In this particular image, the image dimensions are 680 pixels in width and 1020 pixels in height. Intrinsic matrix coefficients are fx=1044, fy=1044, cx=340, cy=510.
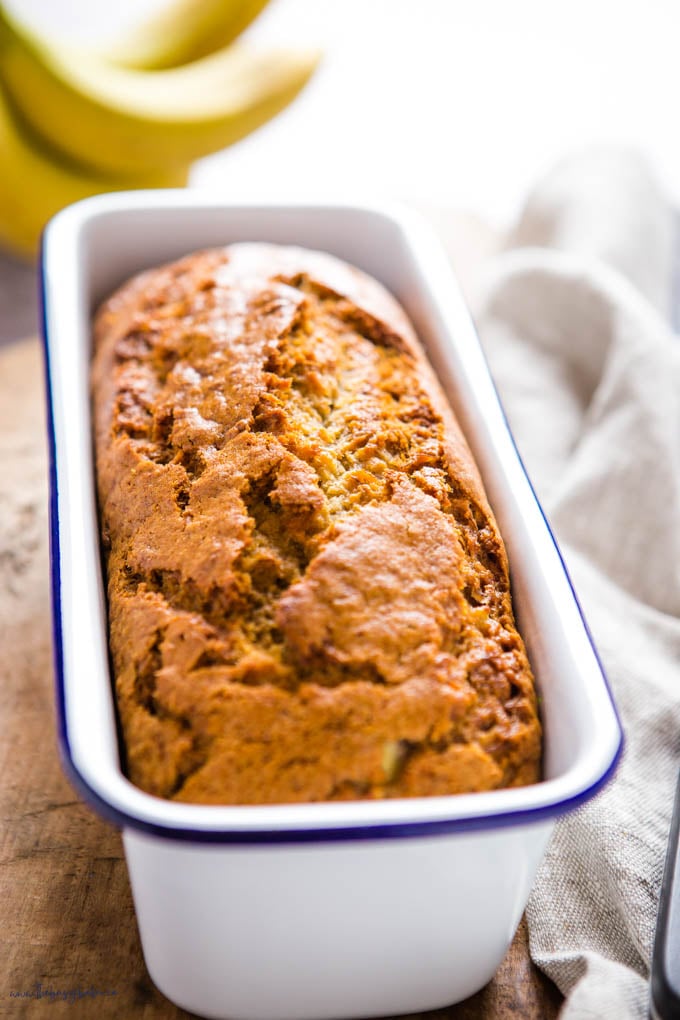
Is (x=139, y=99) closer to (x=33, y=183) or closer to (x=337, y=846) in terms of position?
(x=33, y=183)

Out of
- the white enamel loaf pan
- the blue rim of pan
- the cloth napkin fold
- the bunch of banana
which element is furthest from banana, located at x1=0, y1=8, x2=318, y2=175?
the blue rim of pan

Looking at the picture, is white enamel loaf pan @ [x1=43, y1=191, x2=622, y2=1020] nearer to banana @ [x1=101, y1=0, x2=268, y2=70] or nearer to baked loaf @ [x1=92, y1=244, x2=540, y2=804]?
baked loaf @ [x1=92, y1=244, x2=540, y2=804]

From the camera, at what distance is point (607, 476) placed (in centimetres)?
203

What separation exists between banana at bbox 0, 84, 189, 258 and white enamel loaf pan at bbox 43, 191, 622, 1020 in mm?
1060

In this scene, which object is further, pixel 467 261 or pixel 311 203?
pixel 467 261

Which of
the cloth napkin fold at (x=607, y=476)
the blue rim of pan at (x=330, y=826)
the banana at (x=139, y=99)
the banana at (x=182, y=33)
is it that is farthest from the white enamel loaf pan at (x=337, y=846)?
the banana at (x=182, y=33)

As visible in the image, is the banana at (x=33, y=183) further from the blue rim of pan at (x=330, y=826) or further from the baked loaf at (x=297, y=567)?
the blue rim of pan at (x=330, y=826)

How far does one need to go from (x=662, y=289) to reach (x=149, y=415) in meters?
1.56

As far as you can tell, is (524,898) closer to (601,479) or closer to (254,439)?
(254,439)

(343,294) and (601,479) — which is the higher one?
(343,294)

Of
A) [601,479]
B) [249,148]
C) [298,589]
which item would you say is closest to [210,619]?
[298,589]

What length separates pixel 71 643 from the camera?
124 centimetres

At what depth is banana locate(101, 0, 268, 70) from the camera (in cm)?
252

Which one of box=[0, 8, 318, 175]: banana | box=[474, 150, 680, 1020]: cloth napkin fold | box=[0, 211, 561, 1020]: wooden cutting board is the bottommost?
box=[0, 211, 561, 1020]: wooden cutting board
